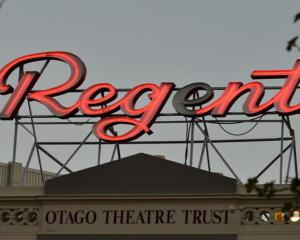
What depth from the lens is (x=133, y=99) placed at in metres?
35.1

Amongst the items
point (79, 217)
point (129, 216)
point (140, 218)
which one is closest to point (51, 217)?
point (79, 217)

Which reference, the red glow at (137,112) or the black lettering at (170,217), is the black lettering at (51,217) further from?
the red glow at (137,112)

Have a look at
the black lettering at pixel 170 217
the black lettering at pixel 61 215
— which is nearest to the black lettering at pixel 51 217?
the black lettering at pixel 61 215

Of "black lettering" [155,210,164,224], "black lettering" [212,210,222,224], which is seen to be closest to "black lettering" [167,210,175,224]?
"black lettering" [155,210,164,224]

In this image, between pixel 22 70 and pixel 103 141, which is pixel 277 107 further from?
pixel 22 70

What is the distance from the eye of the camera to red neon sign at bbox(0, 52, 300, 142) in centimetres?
3347

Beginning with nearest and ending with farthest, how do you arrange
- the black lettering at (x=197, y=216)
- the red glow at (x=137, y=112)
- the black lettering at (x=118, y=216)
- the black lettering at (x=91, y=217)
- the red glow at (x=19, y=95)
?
the black lettering at (x=197, y=216) < the black lettering at (x=118, y=216) < the black lettering at (x=91, y=217) < the red glow at (x=137, y=112) < the red glow at (x=19, y=95)

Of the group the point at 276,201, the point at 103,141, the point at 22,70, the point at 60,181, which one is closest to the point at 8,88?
the point at 22,70

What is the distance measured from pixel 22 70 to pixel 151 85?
4.60m

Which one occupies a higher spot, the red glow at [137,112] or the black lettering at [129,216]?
the red glow at [137,112]

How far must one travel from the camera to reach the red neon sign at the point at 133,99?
33.5 m

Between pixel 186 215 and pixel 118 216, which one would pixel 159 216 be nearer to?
pixel 186 215

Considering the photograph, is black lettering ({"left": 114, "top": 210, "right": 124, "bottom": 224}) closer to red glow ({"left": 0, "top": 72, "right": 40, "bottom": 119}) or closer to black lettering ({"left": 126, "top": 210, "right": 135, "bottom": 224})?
black lettering ({"left": 126, "top": 210, "right": 135, "bottom": 224})

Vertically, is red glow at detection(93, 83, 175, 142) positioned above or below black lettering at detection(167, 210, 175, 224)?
above
